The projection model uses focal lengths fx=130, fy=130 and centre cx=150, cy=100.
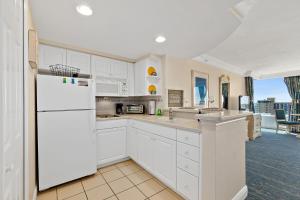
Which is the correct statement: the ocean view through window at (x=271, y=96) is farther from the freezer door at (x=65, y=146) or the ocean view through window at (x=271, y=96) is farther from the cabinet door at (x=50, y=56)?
the cabinet door at (x=50, y=56)

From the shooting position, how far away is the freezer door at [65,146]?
1678mm

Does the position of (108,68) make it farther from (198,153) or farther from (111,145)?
(198,153)

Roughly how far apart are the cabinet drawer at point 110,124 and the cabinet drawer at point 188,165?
1324 mm

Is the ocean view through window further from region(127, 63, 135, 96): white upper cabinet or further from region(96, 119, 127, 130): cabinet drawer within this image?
region(96, 119, 127, 130): cabinet drawer

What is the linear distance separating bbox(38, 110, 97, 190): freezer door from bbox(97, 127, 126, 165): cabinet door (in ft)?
0.60

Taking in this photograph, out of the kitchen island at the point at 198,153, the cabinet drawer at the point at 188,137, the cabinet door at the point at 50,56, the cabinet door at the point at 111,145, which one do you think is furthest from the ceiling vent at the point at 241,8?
the cabinet door at the point at 50,56

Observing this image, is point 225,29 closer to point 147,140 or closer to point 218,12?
point 218,12

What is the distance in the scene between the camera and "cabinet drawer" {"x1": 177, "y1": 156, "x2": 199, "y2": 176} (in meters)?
1.36

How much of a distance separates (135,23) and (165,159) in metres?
1.89

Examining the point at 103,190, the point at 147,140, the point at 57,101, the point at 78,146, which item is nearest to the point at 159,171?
the point at 147,140

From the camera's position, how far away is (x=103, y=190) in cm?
177

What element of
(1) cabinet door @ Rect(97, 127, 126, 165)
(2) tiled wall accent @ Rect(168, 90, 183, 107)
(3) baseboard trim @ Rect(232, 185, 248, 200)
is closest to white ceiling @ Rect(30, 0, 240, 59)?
(2) tiled wall accent @ Rect(168, 90, 183, 107)

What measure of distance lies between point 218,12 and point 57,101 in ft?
7.72

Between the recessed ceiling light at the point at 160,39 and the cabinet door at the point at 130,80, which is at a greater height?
the recessed ceiling light at the point at 160,39
